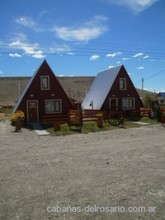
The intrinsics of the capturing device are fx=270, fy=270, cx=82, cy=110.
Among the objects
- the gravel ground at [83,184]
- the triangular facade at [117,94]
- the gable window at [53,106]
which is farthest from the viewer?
the triangular facade at [117,94]

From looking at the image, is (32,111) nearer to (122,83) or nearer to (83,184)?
(122,83)

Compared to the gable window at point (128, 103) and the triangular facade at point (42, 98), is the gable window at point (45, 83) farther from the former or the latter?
the gable window at point (128, 103)

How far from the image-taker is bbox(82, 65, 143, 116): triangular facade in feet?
112

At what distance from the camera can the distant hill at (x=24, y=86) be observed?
83.7 meters

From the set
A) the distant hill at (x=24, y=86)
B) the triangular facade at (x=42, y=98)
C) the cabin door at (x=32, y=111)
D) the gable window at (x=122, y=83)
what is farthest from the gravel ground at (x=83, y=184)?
the distant hill at (x=24, y=86)

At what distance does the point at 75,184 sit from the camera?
794cm

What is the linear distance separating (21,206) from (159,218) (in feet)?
10.4

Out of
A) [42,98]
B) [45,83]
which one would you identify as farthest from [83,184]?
[45,83]

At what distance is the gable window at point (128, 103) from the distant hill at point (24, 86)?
46.9m

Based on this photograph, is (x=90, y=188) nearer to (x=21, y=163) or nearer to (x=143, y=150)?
(x=21, y=163)

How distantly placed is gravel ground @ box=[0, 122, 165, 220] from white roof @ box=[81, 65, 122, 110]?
70.9ft

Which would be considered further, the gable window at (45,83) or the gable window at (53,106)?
the gable window at (53,106)

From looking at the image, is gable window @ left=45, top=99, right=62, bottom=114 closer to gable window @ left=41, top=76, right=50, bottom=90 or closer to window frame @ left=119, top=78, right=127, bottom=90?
gable window @ left=41, top=76, right=50, bottom=90

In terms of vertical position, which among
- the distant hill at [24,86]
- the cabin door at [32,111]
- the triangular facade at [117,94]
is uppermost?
the distant hill at [24,86]
